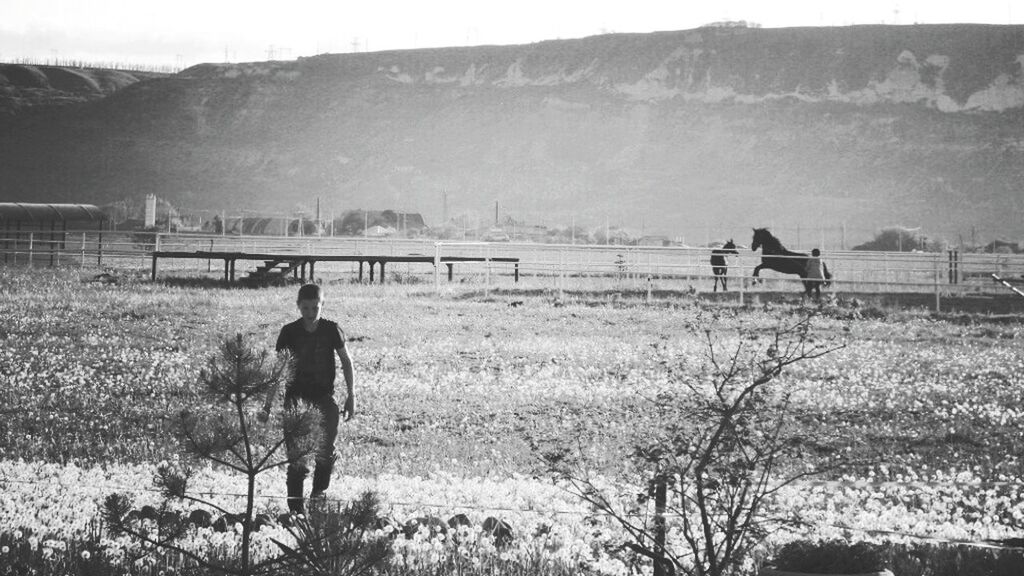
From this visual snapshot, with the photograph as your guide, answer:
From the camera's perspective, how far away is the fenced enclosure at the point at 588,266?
3422 centimetres

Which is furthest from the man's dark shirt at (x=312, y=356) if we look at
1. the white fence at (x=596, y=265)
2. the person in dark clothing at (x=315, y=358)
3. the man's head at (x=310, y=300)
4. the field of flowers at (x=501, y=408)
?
the white fence at (x=596, y=265)

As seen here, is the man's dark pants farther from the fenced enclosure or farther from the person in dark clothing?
the fenced enclosure

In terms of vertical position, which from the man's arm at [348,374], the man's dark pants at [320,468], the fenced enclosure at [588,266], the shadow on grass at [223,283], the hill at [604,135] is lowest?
the man's dark pants at [320,468]

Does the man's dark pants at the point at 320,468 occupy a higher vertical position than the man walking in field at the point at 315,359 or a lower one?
lower

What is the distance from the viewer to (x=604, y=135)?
157 meters

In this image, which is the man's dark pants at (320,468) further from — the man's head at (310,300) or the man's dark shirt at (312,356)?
the man's head at (310,300)

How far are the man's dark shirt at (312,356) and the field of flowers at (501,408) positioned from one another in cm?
84

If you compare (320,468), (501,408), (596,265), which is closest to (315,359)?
(320,468)

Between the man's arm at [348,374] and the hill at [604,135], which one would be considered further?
the hill at [604,135]

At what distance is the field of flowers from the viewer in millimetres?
7887

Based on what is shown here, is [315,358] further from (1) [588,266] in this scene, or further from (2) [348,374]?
(1) [588,266]

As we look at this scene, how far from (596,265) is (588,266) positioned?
278cm

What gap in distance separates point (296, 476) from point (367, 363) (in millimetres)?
9317

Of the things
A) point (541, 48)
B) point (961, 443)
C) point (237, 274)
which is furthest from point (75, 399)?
point (541, 48)
